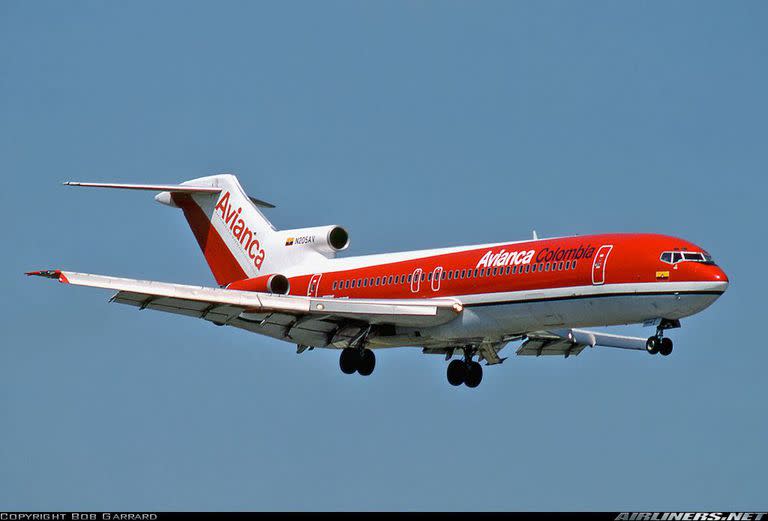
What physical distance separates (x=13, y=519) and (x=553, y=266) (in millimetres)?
16166

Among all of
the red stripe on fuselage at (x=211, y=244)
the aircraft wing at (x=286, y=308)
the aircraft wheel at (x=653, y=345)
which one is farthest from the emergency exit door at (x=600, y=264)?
the red stripe on fuselage at (x=211, y=244)

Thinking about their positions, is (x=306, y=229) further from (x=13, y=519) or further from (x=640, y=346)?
(x=13, y=519)

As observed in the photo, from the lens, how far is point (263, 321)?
137 ft

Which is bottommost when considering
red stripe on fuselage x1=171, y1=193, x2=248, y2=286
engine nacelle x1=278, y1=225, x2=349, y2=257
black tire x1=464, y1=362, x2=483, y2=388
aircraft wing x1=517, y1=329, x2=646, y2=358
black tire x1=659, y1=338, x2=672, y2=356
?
black tire x1=659, y1=338, x2=672, y2=356

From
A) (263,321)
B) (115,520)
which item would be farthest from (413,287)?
(115,520)

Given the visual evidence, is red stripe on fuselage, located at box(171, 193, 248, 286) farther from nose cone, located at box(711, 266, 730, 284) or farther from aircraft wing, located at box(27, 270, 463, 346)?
nose cone, located at box(711, 266, 730, 284)

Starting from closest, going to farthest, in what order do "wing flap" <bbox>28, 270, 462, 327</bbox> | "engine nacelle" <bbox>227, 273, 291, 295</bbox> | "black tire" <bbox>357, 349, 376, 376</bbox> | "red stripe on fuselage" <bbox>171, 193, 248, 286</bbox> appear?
"wing flap" <bbox>28, 270, 462, 327</bbox> < "black tire" <bbox>357, 349, 376, 376</bbox> < "engine nacelle" <bbox>227, 273, 291, 295</bbox> < "red stripe on fuselage" <bbox>171, 193, 248, 286</bbox>

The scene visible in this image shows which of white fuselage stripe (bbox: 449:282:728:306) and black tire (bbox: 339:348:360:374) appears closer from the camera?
white fuselage stripe (bbox: 449:282:728:306)

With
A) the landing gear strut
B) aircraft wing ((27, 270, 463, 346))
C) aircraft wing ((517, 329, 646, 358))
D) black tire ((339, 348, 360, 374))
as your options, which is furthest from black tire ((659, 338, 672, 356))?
black tire ((339, 348, 360, 374))

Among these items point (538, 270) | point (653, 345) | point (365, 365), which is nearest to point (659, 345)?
point (653, 345)

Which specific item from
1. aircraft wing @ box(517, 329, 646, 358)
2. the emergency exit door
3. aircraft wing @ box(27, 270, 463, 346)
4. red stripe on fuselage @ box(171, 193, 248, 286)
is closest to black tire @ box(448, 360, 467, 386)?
aircraft wing @ box(517, 329, 646, 358)

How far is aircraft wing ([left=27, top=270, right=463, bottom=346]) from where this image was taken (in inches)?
1548

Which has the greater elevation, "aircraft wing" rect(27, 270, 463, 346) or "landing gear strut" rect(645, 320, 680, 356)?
"aircraft wing" rect(27, 270, 463, 346)

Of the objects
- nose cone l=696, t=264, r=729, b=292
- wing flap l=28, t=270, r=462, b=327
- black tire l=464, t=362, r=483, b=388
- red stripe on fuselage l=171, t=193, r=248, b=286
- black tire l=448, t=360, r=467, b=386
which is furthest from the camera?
red stripe on fuselage l=171, t=193, r=248, b=286
